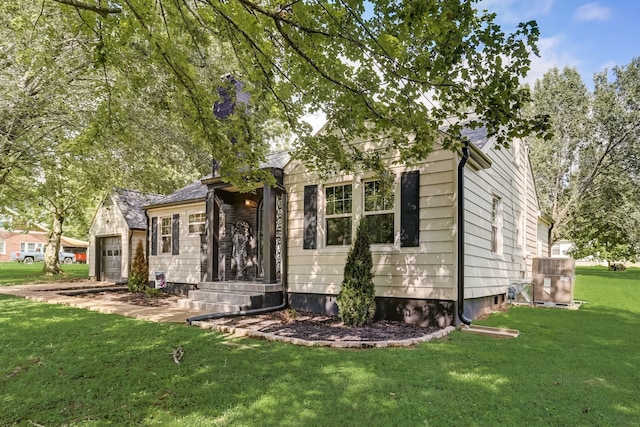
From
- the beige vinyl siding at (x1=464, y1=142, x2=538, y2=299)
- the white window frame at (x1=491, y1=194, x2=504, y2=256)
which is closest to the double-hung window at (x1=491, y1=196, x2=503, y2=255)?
the white window frame at (x1=491, y1=194, x2=504, y2=256)

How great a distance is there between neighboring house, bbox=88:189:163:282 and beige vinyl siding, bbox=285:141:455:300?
1006 cm

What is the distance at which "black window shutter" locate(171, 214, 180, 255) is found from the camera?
1321 cm

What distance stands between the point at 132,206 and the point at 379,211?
13416 millimetres

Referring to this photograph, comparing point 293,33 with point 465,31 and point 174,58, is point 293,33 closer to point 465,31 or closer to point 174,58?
point 174,58

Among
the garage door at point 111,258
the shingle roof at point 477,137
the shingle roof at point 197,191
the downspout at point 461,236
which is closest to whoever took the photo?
the downspout at point 461,236

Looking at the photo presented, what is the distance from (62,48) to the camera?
29.4 ft

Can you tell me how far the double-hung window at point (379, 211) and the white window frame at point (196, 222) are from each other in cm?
659

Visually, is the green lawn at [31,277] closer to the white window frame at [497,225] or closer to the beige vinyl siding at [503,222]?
the beige vinyl siding at [503,222]

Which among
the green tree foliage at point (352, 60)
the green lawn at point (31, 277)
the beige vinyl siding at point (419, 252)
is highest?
the green tree foliage at point (352, 60)

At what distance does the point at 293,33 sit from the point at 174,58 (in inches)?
54.7

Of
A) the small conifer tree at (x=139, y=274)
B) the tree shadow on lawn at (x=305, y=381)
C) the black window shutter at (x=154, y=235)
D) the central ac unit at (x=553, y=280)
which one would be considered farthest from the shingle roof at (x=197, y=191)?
the central ac unit at (x=553, y=280)

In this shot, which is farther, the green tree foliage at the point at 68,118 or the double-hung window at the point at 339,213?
the green tree foliage at the point at 68,118

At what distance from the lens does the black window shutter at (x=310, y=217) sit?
8.59 m

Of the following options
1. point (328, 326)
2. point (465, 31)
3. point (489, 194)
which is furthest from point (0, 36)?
point (489, 194)
